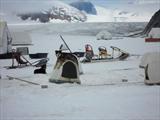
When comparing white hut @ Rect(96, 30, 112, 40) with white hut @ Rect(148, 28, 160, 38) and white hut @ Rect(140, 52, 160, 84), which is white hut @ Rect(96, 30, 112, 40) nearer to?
white hut @ Rect(148, 28, 160, 38)

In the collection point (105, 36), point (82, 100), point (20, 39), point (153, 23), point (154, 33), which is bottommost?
point (82, 100)

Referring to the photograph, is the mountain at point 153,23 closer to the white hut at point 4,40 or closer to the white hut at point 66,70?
the white hut at point 4,40

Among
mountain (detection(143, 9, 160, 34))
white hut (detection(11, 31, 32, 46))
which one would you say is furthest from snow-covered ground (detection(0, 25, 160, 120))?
mountain (detection(143, 9, 160, 34))

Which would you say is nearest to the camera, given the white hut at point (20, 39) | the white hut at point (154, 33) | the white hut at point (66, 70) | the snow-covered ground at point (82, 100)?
the snow-covered ground at point (82, 100)

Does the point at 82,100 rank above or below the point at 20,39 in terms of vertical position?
below

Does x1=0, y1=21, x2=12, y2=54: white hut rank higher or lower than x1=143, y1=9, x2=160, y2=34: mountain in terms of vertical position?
lower

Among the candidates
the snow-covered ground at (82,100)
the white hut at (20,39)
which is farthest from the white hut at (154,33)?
the snow-covered ground at (82,100)

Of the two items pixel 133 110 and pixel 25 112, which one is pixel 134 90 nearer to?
pixel 133 110

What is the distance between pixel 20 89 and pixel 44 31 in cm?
2080

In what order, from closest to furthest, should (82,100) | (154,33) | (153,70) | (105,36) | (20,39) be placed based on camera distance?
(82,100) → (153,70) → (20,39) → (154,33) → (105,36)

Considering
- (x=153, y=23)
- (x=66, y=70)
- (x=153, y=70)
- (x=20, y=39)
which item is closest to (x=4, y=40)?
(x=20, y=39)

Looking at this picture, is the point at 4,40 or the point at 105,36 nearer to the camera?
the point at 4,40

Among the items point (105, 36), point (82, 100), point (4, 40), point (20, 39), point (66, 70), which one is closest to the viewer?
point (82, 100)

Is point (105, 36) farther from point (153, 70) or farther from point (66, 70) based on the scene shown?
point (153, 70)
